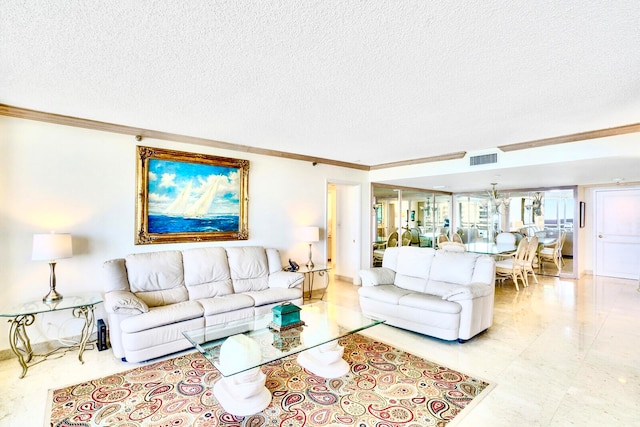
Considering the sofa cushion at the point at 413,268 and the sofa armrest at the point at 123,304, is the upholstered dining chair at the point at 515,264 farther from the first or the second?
the sofa armrest at the point at 123,304

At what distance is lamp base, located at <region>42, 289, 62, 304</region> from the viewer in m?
3.03

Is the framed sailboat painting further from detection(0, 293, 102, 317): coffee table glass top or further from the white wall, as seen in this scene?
detection(0, 293, 102, 317): coffee table glass top

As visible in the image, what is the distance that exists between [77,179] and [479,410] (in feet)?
14.2

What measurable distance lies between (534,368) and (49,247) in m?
4.60

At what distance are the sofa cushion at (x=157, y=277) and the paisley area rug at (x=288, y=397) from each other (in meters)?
0.76

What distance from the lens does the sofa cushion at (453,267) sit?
12.9ft

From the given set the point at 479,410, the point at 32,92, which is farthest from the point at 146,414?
the point at 32,92

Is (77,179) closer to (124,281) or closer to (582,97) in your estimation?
(124,281)

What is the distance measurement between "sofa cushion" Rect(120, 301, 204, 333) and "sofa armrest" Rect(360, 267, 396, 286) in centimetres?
216

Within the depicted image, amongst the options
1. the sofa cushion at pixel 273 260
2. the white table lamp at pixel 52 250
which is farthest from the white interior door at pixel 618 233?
the white table lamp at pixel 52 250

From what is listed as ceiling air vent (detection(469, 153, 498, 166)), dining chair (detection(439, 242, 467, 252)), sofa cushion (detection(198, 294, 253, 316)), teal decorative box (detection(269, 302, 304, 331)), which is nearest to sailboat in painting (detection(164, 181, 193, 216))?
sofa cushion (detection(198, 294, 253, 316))

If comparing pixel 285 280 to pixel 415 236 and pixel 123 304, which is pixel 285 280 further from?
pixel 415 236

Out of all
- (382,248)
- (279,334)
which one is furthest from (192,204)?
(382,248)

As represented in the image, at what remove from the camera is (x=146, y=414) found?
2.20 meters
